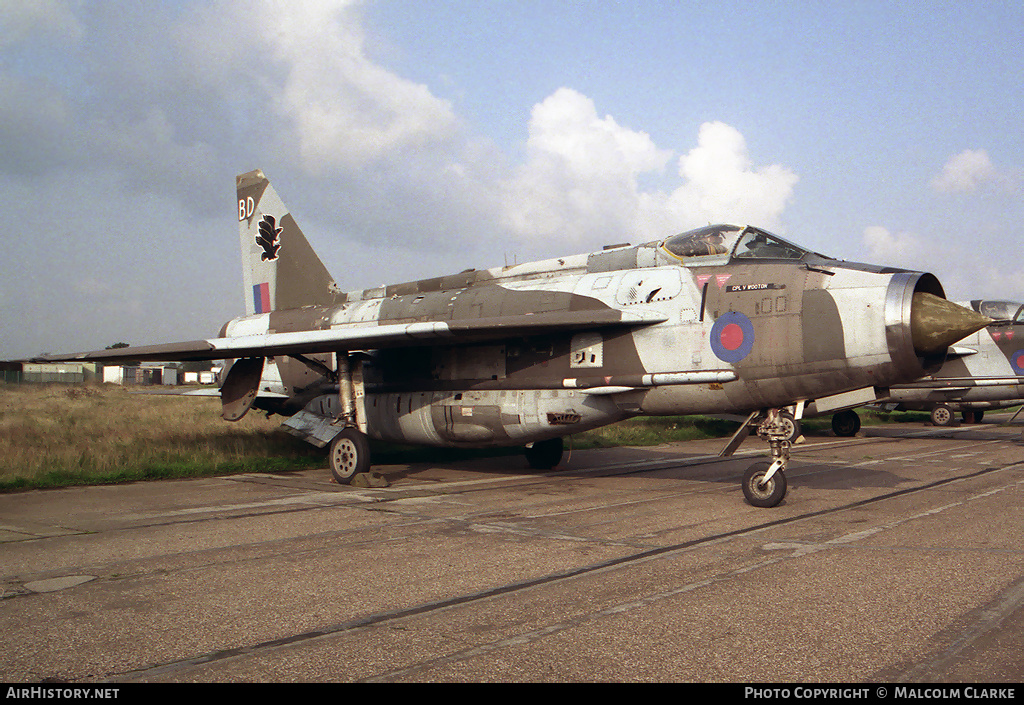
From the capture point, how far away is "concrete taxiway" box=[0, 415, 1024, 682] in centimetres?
353

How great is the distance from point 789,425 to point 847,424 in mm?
16736

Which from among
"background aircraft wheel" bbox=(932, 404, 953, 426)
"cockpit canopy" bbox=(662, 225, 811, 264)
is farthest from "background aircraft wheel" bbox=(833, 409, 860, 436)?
"cockpit canopy" bbox=(662, 225, 811, 264)

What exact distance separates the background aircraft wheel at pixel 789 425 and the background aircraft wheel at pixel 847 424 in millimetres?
16120

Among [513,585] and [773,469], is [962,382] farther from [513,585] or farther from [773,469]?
[513,585]

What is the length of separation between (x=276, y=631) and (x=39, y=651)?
1.17 m

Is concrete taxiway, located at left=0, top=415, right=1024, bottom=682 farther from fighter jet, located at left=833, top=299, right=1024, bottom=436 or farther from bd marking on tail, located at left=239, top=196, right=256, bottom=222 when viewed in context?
fighter jet, located at left=833, top=299, right=1024, bottom=436

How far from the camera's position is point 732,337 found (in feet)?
28.8

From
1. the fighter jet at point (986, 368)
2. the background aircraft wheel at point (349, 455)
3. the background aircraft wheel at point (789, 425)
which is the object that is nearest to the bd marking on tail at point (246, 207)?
the background aircraft wheel at point (349, 455)

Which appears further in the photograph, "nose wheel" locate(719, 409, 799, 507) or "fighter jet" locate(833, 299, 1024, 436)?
"fighter jet" locate(833, 299, 1024, 436)

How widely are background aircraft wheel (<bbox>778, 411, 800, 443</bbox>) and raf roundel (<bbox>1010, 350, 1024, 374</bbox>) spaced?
1489 centimetres

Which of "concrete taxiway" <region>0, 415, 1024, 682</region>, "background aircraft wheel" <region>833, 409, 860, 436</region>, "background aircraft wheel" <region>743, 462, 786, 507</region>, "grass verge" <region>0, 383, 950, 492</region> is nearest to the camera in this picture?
"concrete taxiway" <region>0, 415, 1024, 682</region>

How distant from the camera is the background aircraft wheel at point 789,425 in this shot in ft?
27.6

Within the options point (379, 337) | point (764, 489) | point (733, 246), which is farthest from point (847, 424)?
point (379, 337)
